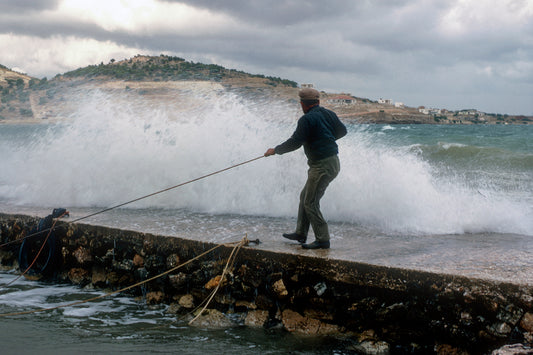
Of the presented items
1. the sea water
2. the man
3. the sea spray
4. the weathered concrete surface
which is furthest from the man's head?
→ the sea spray

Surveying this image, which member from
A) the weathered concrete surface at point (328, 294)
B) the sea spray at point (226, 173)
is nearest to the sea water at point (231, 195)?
the sea spray at point (226, 173)

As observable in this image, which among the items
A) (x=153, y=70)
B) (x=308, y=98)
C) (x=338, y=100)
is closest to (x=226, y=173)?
(x=308, y=98)

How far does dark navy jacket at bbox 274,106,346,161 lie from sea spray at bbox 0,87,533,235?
1886mm

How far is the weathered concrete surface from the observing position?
140 inches

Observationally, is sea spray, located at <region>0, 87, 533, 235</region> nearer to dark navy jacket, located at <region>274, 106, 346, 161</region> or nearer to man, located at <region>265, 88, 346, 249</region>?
man, located at <region>265, 88, 346, 249</region>

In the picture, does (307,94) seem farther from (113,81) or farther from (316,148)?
(113,81)

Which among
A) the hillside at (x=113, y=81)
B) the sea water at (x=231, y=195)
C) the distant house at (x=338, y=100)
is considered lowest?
the sea water at (x=231, y=195)

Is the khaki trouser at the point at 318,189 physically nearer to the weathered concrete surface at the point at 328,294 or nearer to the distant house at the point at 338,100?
the weathered concrete surface at the point at 328,294

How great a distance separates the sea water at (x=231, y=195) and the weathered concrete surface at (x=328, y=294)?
0.21m

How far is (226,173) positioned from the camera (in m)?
8.79

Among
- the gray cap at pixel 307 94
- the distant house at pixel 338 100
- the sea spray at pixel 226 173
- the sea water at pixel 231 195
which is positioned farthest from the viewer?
the distant house at pixel 338 100

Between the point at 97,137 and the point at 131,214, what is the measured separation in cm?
334

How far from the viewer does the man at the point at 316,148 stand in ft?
16.1

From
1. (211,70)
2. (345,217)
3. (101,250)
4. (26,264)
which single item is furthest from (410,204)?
(211,70)
